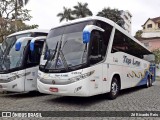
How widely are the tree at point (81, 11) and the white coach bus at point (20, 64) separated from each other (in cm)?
3876

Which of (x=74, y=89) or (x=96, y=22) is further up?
(x=96, y=22)

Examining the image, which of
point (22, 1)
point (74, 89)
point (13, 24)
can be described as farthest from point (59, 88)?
point (22, 1)

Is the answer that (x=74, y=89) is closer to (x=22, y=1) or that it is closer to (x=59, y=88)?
(x=59, y=88)

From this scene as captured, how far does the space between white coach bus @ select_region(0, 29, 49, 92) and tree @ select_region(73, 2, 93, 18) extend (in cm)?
3876

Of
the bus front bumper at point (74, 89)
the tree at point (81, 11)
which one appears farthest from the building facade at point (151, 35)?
the bus front bumper at point (74, 89)

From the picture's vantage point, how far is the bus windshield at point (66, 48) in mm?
7921

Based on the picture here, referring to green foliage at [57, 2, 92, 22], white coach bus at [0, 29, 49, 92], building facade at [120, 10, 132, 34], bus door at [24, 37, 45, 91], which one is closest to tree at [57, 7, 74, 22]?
green foliage at [57, 2, 92, 22]

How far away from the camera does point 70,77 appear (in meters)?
7.73

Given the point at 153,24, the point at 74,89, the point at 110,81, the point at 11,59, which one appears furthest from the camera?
the point at 153,24

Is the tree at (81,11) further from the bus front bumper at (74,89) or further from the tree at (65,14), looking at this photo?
the bus front bumper at (74,89)

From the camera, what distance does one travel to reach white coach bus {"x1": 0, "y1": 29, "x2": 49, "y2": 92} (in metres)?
10.1

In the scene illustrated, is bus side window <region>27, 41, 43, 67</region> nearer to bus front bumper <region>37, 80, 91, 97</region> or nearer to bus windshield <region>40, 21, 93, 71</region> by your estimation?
bus windshield <region>40, 21, 93, 71</region>

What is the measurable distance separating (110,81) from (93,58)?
1647mm

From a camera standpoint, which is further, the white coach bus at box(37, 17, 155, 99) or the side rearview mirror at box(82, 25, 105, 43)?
the white coach bus at box(37, 17, 155, 99)
